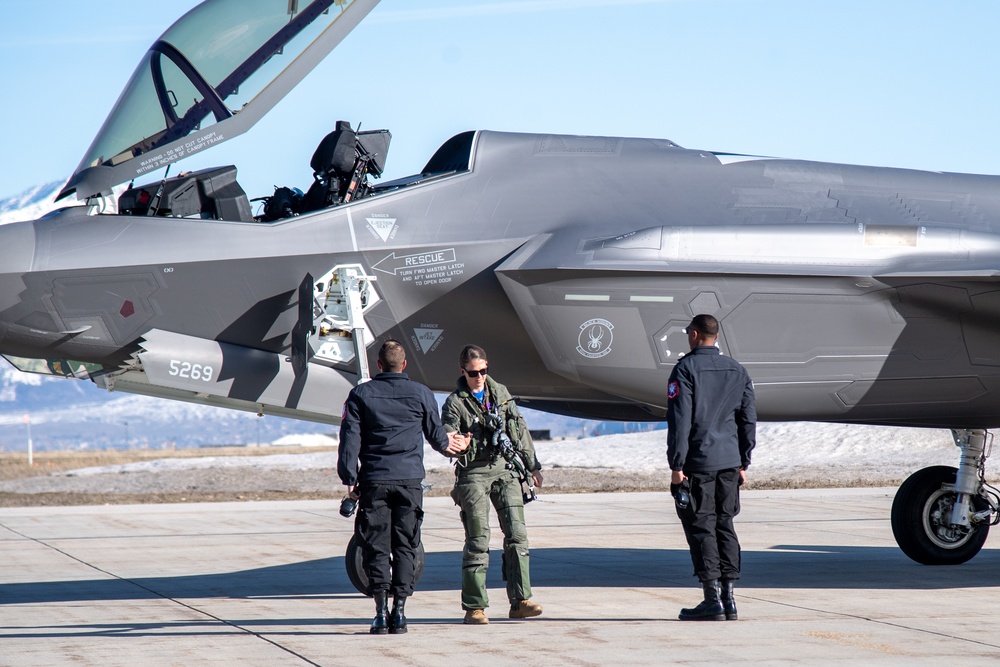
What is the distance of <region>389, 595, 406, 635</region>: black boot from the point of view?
702 centimetres

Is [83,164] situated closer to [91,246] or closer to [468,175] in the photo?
[91,246]

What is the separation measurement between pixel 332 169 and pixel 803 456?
2893 centimetres

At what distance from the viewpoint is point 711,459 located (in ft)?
23.5

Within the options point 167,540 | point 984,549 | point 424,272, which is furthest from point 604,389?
point 167,540

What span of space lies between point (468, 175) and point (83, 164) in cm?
291

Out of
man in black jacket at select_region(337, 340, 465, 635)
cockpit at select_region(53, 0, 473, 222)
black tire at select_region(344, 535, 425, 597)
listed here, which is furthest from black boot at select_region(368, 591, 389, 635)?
cockpit at select_region(53, 0, 473, 222)

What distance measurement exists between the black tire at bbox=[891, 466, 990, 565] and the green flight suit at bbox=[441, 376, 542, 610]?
4813mm

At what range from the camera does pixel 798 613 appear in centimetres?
766

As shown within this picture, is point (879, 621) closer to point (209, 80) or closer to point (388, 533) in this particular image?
point (388, 533)

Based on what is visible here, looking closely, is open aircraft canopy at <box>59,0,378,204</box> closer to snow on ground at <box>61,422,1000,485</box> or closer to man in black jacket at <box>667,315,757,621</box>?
man in black jacket at <box>667,315,757,621</box>

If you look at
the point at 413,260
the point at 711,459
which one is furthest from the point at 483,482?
the point at 413,260

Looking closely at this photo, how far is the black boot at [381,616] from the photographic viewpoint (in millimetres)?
7026

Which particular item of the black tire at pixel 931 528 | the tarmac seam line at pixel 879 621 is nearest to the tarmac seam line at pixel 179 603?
the tarmac seam line at pixel 879 621

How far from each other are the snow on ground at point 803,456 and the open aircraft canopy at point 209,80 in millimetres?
20777
